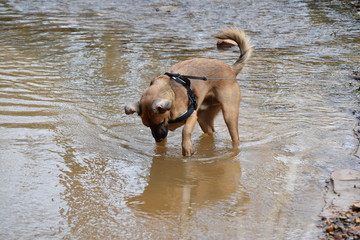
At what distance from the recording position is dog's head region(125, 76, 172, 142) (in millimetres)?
5809

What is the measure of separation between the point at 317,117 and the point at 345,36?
252 inches

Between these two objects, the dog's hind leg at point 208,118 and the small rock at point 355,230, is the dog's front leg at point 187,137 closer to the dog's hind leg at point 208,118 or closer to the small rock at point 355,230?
the dog's hind leg at point 208,118

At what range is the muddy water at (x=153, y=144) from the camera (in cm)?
480

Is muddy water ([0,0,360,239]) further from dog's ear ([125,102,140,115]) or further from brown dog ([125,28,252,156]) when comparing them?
dog's ear ([125,102,140,115])

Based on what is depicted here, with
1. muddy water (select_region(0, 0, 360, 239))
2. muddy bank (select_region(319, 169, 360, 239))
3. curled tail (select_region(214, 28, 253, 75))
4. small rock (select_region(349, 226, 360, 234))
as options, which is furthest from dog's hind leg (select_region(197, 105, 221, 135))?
small rock (select_region(349, 226, 360, 234))

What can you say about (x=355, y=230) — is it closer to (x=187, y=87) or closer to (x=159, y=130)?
(x=159, y=130)

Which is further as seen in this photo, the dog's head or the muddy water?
the dog's head

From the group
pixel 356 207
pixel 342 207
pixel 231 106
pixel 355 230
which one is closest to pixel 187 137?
pixel 231 106

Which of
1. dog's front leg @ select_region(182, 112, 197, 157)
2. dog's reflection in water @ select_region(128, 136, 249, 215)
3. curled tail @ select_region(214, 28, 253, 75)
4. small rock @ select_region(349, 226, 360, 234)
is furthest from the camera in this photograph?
curled tail @ select_region(214, 28, 253, 75)

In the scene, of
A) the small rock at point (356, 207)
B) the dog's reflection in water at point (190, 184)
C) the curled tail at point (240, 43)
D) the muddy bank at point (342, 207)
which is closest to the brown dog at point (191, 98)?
the curled tail at point (240, 43)

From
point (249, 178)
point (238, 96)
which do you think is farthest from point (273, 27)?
point (249, 178)

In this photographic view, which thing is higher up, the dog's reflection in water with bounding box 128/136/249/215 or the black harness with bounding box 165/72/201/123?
the black harness with bounding box 165/72/201/123

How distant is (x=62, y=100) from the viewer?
8500 mm

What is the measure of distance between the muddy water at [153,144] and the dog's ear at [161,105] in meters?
0.70
